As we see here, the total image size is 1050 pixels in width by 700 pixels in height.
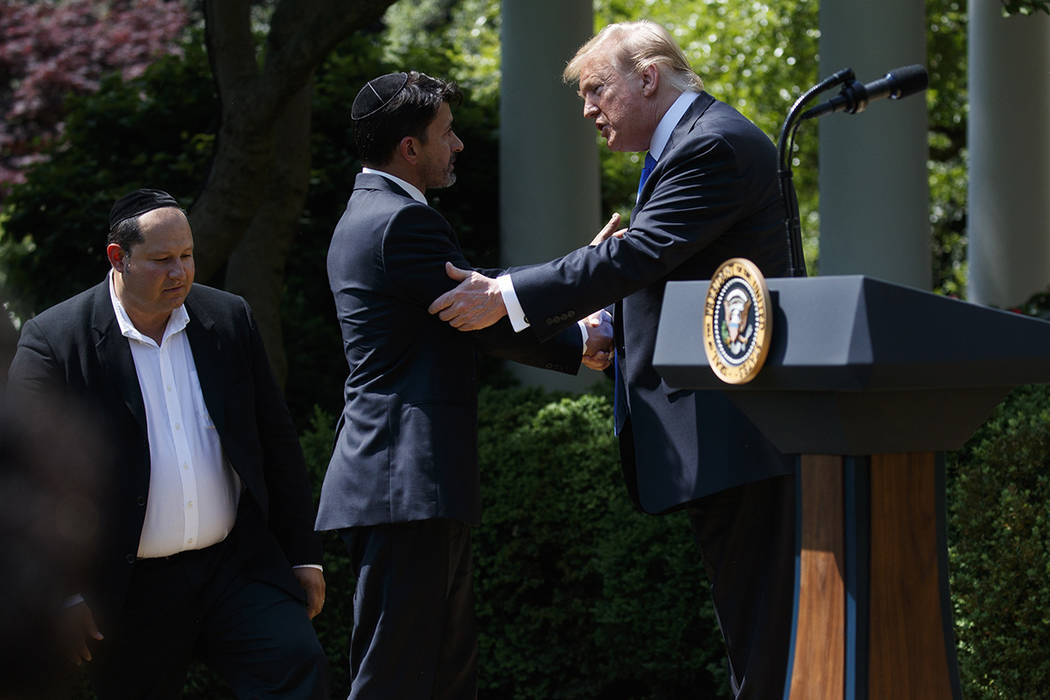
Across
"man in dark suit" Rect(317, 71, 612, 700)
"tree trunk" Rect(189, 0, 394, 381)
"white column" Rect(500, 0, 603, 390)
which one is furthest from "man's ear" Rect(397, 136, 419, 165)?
"white column" Rect(500, 0, 603, 390)

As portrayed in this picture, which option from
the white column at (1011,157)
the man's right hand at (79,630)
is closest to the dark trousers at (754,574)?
the man's right hand at (79,630)

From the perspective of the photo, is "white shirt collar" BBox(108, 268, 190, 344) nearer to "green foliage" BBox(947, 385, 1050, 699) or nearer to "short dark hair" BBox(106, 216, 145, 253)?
"short dark hair" BBox(106, 216, 145, 253)

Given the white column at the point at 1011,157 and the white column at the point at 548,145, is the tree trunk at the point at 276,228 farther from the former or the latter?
the white column at the point at 1011,157

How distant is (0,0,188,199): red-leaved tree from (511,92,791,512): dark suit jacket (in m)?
14.9

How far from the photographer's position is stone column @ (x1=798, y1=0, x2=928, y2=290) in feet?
23.4

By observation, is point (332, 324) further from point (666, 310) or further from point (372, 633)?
point (666, 310)

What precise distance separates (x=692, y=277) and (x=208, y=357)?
147 centimetres

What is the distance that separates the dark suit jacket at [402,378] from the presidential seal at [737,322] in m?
1.11

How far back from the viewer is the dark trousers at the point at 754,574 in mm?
3738

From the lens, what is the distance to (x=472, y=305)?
397cm

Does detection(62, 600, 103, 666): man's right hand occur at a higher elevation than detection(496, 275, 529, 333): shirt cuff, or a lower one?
lower

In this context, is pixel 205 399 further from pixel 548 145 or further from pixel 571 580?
pixel 548 145

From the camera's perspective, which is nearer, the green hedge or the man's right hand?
the man's right hand

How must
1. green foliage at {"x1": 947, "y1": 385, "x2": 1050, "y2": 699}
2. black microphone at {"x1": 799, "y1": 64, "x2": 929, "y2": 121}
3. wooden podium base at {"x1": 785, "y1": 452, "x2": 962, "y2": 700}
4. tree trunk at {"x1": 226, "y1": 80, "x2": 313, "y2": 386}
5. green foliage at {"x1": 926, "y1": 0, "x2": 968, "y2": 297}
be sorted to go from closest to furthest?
wooden podium base at {"x1": 785, "y1": 452, "x2": 962, "y2": 700}, black microphone at {"x1": 799, "y1": 64, "x2": 929, "y2": 121}, green foliage at {"x1": 947, "y1": 385, "x2": 1050, "y2": 699}, tree trunk at {"x1": 226, "y1": 80, "x2": 313, "y2": 386}, green foliage at {"x1": 926, "y1": 0, "x2": 968, "y2": 297}
